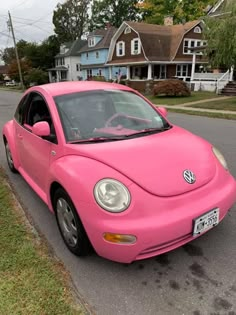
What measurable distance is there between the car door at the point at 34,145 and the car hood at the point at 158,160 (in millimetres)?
569

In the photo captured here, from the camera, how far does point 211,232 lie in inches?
125

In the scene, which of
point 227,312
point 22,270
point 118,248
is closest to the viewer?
point 227,312

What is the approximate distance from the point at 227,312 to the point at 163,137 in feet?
5.58

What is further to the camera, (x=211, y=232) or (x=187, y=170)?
(x=211, y=232)

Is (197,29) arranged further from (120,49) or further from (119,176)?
(119,176)

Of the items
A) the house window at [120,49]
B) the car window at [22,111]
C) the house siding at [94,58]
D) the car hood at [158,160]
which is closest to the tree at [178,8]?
the house siding at [94,58]

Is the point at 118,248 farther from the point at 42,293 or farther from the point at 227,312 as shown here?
the point at 227,312

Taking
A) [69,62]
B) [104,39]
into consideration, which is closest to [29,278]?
[104,39]

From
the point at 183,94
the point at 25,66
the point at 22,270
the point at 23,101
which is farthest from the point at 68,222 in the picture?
the point at 25,66

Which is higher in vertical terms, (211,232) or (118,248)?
(118,248)

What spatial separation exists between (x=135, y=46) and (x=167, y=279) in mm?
31891

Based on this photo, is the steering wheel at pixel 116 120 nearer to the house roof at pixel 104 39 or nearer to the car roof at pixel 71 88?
the car roof at pixel 71 88

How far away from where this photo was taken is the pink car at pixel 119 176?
2334 mm

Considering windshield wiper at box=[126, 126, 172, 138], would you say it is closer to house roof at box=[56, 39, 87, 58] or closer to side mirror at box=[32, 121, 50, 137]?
side mirror at box=[32, 121, 50, 137]
